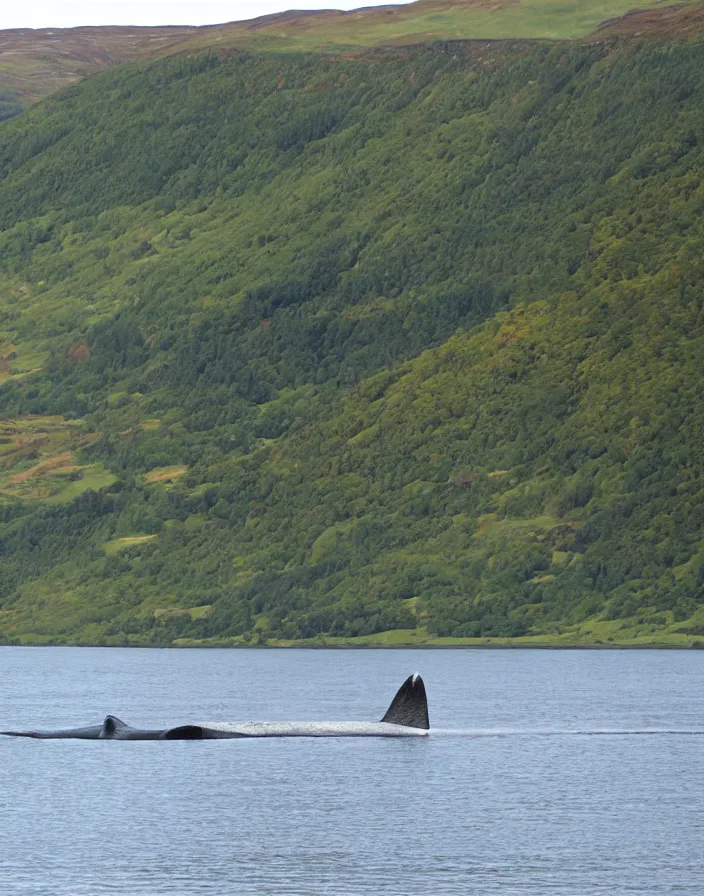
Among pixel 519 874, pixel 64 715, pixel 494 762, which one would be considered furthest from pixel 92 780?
pixel 64 715

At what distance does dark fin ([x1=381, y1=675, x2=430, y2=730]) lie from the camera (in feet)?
445

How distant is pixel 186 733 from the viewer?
136 meters

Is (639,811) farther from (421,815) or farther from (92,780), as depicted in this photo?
(92,780)

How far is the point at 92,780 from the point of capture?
11369 cm

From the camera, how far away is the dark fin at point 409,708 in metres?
136

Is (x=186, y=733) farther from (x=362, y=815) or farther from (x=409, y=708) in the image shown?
(x=362, y=815)

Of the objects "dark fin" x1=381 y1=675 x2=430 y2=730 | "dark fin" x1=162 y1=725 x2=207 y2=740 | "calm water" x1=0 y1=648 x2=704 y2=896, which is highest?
"dark fin" x1=381 y1=675 x2=430 y2=730

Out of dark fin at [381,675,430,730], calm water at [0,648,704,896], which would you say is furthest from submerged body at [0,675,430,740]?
calm water at [0,648,704,896]

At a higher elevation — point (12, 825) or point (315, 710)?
point (315, 710)

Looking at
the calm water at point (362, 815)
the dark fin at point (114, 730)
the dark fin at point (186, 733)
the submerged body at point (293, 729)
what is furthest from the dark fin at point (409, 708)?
the dark fin at point (114, 730)

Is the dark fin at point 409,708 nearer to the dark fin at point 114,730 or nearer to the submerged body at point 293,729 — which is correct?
the submerged body at point 293,729

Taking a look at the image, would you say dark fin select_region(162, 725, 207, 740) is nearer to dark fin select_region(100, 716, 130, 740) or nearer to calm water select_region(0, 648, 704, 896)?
calm water select_region(0, 648, 704, 896)

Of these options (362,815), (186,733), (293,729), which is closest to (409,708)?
(293,729)

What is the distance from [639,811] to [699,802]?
6.10 meters
